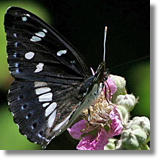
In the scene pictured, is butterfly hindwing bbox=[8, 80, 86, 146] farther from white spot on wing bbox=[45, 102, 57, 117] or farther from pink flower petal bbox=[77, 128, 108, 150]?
pink flower petal bbox=[77, 128, 108, 150]

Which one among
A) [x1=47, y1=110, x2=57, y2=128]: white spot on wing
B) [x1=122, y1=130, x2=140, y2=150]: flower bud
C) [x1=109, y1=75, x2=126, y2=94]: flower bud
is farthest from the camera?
[x1=109, y1=75, x2=126, y2=94]: flower bud

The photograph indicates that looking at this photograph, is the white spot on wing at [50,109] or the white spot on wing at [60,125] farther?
the white spot on wing at [50,109]

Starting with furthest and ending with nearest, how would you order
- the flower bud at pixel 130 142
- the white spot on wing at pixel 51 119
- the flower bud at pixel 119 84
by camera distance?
the flower bud at pixel 119 84
the white spot on wing at pixel 51 119
the flower bud at pixel 130 142

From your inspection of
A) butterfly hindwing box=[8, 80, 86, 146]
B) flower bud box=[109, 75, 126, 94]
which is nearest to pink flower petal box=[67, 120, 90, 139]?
butterfly hindwing box=[8, 80, 86, 146]

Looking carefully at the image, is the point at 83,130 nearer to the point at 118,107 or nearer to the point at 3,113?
the point at 118,107

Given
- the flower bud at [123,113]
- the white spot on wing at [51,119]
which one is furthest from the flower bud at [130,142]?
the white spot on wing at [51,119]

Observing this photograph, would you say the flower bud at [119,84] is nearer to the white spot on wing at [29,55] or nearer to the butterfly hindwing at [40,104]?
the butterfly hindwing at [40,104]

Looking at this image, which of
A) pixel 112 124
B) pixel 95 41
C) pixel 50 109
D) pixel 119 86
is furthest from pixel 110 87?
pixel 95 41
